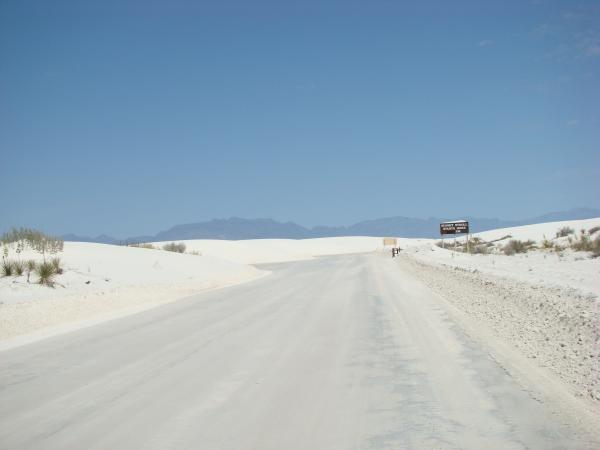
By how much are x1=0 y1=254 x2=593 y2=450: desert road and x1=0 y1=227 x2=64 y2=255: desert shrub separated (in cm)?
1430

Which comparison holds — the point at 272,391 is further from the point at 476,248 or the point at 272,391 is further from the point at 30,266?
the point at 476,248

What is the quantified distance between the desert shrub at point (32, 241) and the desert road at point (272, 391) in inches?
563

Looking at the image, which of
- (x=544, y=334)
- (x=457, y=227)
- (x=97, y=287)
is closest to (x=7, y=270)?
(x=97, y=287)

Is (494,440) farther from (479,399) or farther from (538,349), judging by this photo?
(538,349)

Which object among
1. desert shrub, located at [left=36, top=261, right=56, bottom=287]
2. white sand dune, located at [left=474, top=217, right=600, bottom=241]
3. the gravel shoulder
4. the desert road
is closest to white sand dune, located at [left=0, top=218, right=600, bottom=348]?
desert shrub, located at [left=36, top=261, right=56, bottom=287]

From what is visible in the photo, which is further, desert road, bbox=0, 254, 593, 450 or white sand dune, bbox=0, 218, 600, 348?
white sand dune, bbox=0, 218, 600, 348

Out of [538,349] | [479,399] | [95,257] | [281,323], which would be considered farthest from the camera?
[95,257]

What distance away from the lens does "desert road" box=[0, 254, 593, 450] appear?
14.5ft

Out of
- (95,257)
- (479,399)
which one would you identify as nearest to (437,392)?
(479,399)

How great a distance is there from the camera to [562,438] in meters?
4.28

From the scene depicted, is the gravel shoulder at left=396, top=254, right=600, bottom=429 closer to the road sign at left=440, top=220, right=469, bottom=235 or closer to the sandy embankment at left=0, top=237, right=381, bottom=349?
the sandy embankment at left=0, top=237, right=381, bottom=349

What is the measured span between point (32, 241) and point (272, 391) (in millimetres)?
20945

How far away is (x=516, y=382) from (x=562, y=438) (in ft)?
5.41

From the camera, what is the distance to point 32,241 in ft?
75.8
